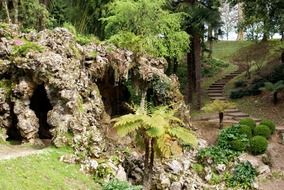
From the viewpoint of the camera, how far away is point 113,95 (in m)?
20.0

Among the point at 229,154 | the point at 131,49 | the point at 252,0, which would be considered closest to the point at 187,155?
the point at 229,154

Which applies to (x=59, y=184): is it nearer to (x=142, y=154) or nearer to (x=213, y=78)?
(x=142, y=154)

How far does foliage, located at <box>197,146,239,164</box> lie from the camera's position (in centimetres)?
1752

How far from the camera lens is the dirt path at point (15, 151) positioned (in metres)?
12.0

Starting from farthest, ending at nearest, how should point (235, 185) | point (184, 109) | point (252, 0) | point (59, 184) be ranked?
point (252, 0), point (184, 109), point (235, 185), point (59, 184)

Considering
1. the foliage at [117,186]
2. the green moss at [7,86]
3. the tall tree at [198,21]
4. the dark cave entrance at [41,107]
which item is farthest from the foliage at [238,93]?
the foliage at [117,186]

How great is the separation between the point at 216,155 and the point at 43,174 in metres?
8.60

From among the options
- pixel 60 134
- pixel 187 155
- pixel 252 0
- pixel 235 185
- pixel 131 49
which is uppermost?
pixel 252 0

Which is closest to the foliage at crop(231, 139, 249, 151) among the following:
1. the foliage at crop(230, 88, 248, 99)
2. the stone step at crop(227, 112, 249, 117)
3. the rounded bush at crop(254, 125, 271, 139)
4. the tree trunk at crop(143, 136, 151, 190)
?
the rounded bush at crop(254, 125, 271, 139)

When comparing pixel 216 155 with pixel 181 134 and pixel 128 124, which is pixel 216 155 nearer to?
pixel 181 134

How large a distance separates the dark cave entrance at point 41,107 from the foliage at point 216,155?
6.15 meters

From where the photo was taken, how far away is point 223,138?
1884cm

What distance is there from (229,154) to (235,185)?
170 cm

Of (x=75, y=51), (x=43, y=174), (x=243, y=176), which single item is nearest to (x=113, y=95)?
(x=75, y=51)
